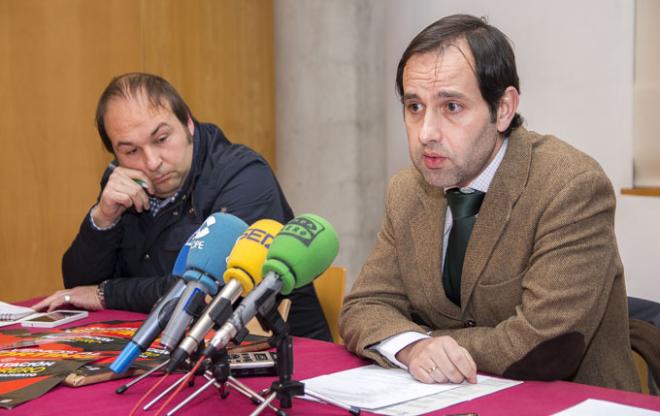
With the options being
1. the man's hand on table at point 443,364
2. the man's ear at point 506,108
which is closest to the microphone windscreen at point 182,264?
the man's hand on table at point 443,364

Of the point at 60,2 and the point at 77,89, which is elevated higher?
the point at 60,2

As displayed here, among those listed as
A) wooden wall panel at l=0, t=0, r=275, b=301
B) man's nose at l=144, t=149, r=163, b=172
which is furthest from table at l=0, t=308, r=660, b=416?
wooden wall panel at l=0, t=0, r=275, b=301

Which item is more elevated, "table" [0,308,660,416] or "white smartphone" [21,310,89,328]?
"table" [0,308,660,416]

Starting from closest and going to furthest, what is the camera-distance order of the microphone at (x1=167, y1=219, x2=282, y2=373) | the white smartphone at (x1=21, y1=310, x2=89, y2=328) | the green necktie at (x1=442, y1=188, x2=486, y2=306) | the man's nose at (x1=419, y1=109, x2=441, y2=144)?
the microphone at (x1=167, y1=219, x2=282, y2=373) → the man's nose at (x1=419, y1=109, x2=441, y2=144) → the green necktie at (x1=442, y1=188, x2=486, y2=306) → the white smartphone at (x1=21, y1=310, x2=89, y2=328)

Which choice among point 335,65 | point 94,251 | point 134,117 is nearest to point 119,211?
point 94,251

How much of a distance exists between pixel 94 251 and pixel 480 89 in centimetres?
163

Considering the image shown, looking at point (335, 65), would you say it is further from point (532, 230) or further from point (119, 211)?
point (532, 230)

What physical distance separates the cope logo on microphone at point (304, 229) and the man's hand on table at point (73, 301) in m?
1.48

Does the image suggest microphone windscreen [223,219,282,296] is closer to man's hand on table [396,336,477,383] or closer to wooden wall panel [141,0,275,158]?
man's hand on table [396,336,477,383]

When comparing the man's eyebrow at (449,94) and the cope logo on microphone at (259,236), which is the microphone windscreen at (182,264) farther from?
the man's eyebrow at (449,94)

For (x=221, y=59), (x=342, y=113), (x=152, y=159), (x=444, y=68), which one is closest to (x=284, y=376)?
(x=444, y=68)

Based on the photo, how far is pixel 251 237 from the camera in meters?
1.34

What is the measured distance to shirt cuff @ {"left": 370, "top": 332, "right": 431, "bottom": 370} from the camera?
1.82 metres

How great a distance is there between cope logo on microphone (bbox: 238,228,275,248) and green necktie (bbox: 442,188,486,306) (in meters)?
0.79
